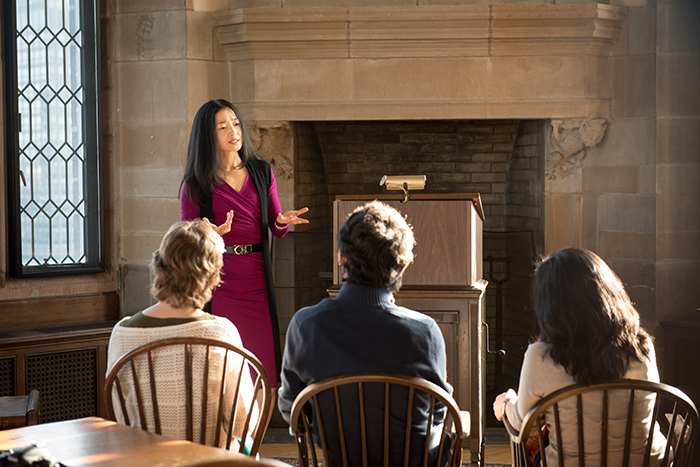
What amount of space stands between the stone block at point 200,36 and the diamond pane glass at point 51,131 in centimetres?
57

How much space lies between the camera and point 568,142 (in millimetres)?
3771

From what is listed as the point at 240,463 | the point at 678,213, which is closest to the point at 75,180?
the point at 678,213

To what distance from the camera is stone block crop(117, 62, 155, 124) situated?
3770 millimetres

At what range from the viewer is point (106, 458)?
135cm

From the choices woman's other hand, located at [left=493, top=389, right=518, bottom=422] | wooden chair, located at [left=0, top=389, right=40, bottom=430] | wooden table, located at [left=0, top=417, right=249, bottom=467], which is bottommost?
wooden chair, located at [left=0, top=389, right=40, bottom=430]

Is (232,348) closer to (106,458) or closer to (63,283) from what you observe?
(106,458)

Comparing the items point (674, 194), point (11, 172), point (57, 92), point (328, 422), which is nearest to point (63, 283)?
point (11, 172)

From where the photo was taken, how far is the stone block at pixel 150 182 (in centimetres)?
376

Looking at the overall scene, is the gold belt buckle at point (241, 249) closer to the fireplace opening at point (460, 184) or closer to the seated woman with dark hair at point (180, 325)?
the seated woman with dark hair at point (180, 325)

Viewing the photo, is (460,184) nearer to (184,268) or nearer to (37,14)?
(37,14)

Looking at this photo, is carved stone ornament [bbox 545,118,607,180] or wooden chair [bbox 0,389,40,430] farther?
carved stone ornament [bbox 545,118,607,180]

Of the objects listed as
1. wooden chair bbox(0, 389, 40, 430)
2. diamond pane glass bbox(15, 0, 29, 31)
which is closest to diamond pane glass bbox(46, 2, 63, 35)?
diamond pane glass bbox(15, 0, 29, 31)

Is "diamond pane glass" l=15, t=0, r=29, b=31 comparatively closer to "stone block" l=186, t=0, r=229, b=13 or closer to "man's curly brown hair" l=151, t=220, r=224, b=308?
"stone block" l=186, t=0, r=229, b=13

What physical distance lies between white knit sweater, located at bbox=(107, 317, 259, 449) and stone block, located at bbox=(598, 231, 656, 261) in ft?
8.25
